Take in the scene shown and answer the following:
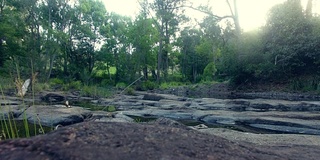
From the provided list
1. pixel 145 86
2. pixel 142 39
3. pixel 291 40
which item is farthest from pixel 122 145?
pixel 142 39

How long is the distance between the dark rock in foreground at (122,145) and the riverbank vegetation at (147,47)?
4.21 m

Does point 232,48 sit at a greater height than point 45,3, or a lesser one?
lesser

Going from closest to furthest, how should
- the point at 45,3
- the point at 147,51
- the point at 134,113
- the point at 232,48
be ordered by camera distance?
the point at 134,113 < the point at 232,48 < the point at 45,3 < the point at 147,51

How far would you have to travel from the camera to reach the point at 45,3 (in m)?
28.4

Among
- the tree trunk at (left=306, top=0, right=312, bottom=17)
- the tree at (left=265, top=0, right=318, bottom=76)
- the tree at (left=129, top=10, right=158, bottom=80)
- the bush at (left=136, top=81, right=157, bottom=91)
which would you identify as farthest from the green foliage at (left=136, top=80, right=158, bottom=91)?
the tree trunk at (left=306, top=0, right=312, bottom=17)

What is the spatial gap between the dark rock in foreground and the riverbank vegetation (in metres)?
4.21

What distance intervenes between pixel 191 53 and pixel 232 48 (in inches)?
800

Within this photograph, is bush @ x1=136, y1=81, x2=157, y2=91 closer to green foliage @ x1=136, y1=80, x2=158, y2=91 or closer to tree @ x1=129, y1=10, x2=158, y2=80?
green foliage @ x1=136, y1=80, x2=158, y2=91

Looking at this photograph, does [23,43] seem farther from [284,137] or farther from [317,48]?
[284,137]

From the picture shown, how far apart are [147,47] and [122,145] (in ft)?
104

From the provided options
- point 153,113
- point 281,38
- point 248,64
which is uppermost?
point 281,38

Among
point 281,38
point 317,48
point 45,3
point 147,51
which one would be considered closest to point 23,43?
point 45,3

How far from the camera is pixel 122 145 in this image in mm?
1227

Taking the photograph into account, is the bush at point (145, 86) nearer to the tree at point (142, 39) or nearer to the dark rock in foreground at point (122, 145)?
the tree at point (142, 39)
